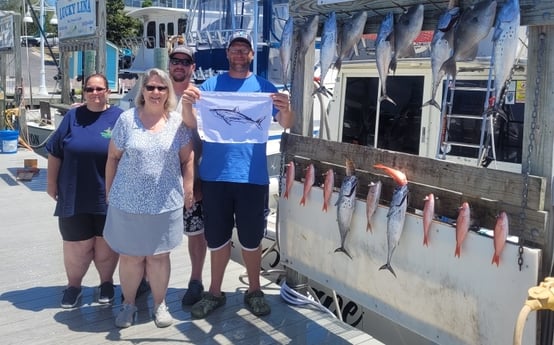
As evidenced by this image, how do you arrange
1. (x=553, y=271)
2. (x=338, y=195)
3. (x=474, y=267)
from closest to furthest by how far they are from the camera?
(x=553, y=271) → (x=474, y=267) → (x=338, y=195)

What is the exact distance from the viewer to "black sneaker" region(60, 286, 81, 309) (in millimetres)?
3889

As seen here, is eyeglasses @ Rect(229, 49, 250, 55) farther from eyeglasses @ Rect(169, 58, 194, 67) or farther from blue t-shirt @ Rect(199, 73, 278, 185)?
eyeglasses @ Rect(169, 58, 194, 67)

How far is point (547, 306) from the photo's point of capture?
6.83ft

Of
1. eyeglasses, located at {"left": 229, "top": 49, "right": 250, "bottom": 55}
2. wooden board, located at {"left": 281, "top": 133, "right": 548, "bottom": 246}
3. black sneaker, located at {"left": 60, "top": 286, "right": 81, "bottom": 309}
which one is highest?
eyeglasses, located at {"left": 229, "top": 49, "right": 250, "bottom": 55}

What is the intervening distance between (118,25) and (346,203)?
40.4 m

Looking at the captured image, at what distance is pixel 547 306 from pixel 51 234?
16.2 ft

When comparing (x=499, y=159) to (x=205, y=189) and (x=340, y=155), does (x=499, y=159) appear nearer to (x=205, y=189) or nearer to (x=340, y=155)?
(x=340, y=155)

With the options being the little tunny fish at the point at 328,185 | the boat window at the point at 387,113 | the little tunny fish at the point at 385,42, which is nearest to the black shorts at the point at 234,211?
the little tunny fish at the point at 328,185

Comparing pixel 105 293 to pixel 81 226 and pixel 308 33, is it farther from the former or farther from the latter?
pixel 308 33

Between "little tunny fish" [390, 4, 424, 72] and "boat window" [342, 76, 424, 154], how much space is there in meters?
3.21

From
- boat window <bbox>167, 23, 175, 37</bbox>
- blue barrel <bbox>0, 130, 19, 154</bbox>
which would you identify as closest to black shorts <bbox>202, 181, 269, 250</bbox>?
blue barrel <bbox>0, 130, 19, 154</bbox>

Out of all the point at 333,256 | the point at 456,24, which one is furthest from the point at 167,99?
the point at 456,24

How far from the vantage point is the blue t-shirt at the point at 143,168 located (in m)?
3.29

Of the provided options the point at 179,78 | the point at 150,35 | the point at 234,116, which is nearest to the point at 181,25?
the point at 150,35
